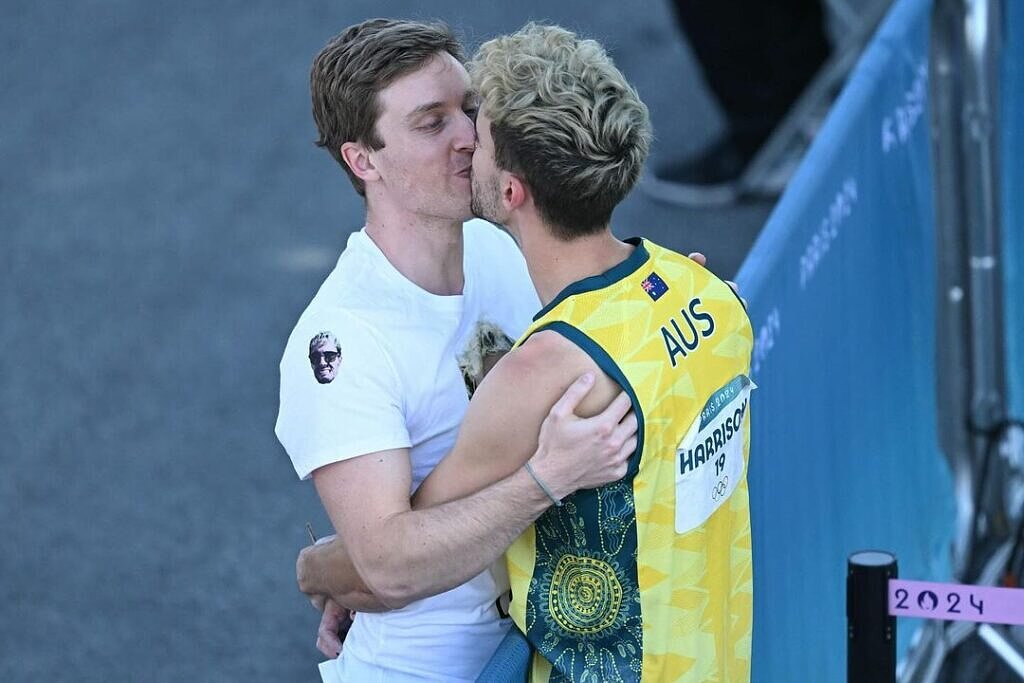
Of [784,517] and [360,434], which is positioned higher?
[360,434]

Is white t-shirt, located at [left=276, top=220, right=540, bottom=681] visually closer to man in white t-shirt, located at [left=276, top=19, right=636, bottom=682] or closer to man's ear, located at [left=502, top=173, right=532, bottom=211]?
man in white t-shirt, located at [left=276, top=19, right=636, bottom=682]

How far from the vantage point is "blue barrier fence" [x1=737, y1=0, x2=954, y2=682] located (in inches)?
121

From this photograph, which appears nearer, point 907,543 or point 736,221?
point 907,543

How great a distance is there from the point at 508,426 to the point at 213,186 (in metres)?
5.61

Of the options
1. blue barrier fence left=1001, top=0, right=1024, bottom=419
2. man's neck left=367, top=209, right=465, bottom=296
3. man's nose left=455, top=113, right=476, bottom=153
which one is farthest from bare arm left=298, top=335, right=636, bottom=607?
blue barrier fence left=1001, top=0, right=1024, bottom=419

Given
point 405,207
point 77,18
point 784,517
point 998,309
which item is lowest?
point 784,517

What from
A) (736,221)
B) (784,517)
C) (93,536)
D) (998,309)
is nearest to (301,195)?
(736,221)

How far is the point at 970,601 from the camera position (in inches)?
102

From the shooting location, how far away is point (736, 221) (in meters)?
7.29

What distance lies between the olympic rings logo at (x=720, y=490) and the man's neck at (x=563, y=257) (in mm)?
395

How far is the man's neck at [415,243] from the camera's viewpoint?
107 inches

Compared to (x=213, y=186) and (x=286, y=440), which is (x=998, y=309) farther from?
(x=213, y=186)

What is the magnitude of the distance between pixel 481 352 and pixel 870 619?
2.81 ft

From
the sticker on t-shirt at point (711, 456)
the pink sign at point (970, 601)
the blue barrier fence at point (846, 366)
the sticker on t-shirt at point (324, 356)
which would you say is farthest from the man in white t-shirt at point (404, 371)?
the pink sign at point (970, 601)
